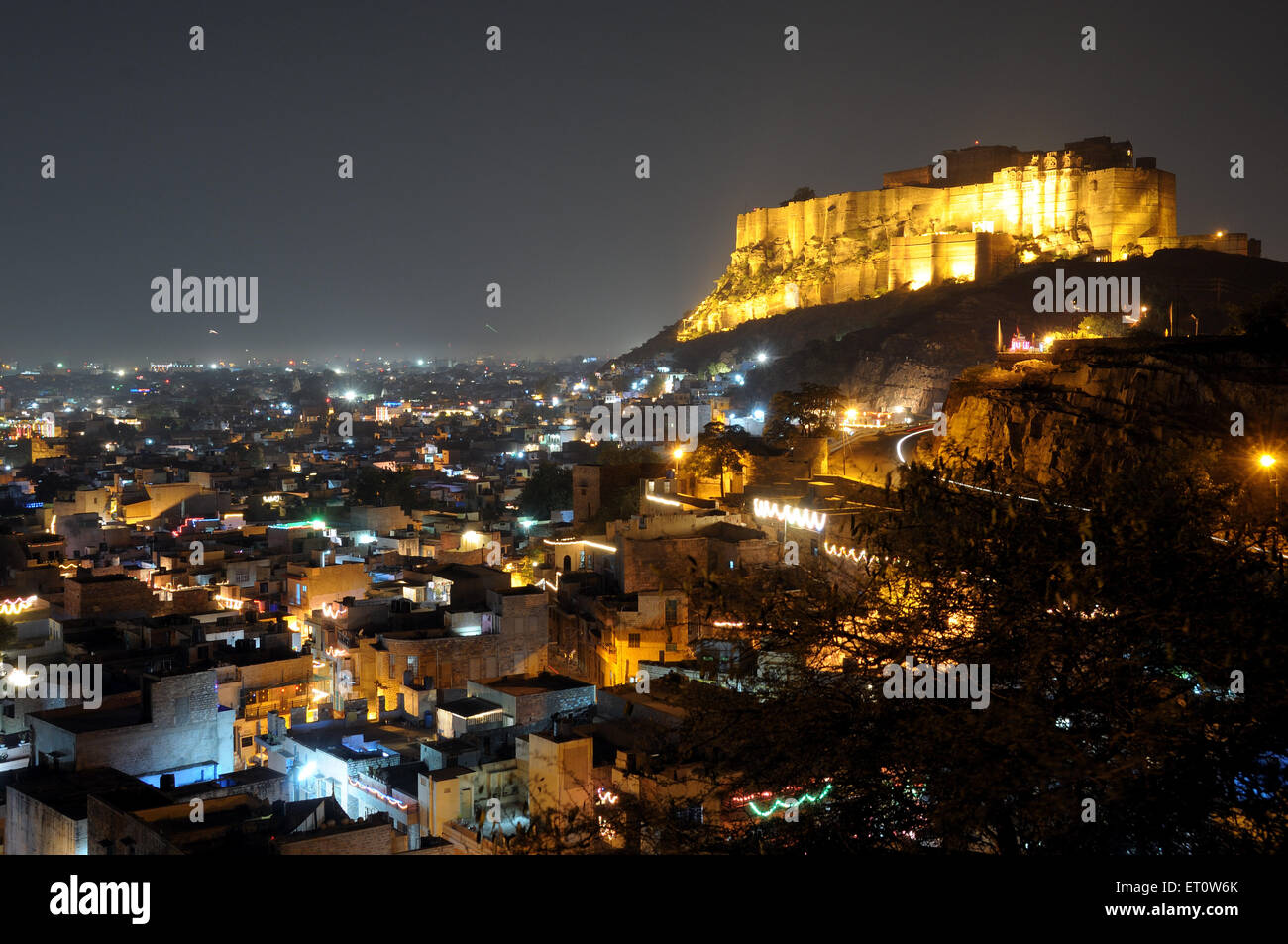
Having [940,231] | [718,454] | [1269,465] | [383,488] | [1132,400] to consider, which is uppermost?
[940,231]

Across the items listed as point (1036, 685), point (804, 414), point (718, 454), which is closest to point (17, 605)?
point (718, 454)

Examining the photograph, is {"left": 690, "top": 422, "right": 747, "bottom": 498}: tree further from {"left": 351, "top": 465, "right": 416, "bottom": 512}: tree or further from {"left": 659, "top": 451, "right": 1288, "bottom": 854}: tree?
{"left": 659, "top": 451, "right": 1288, "bottom": 854}: tree

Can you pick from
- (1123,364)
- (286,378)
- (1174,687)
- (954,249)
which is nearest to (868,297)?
(954,249)

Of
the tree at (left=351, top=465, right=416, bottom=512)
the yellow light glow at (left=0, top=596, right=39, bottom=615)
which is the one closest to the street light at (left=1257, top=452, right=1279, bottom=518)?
the yellow light glow at (left=0, top=596, right=39, bottom=615)

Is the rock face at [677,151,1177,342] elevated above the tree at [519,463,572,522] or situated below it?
above

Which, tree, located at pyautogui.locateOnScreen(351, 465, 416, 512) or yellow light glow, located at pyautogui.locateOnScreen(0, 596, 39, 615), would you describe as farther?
tree, located at pyautogui.locateOnScreen(351, 465, 416, 512)

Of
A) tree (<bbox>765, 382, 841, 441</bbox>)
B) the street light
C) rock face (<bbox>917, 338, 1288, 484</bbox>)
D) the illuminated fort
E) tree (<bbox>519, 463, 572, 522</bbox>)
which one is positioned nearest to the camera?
the street light

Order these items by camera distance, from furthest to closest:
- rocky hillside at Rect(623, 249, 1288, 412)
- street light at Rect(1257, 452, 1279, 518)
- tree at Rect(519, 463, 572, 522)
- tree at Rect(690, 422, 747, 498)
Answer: rocky hillside at Rect(623, 249, 1288, 412) < tree at Rect(519, 463, 572, 522) < tree at Rect(690, 422, 747, 498) < street light at Rect(1257, 452, 1279, 518)

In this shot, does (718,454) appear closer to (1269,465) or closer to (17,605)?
(17,605)
